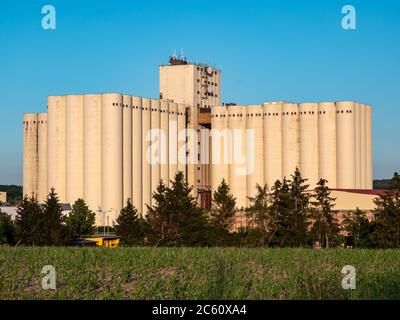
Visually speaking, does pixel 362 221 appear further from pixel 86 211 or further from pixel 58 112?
pixel 58 112

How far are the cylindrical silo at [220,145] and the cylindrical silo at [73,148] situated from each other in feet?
74.8

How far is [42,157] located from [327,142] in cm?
4332

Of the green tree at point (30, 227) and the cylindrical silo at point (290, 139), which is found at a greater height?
the cylindrical silo at point (290, 139)

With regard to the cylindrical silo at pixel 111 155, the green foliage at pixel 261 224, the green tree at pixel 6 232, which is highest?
the cylindrical silo at pixel 111 155

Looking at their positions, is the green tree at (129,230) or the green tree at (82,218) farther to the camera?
the green tree at (82,218)

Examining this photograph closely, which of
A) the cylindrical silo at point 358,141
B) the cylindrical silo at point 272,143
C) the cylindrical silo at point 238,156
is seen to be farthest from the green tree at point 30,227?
the cylindrical silo at point 358,141

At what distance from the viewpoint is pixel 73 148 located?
125750 mm

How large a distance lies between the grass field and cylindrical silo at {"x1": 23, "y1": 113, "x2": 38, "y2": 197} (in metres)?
107

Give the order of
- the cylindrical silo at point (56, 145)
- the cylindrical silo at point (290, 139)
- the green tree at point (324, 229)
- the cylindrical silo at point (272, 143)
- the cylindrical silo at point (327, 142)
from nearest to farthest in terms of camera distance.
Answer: the green tree at point (324, 229)
the cylindrical silo at point (56, 145)
the cylindrical silo at point (327, 142)
the cylindrical silo at point (290, 139)
the cylindrical silo at point (272, 143)

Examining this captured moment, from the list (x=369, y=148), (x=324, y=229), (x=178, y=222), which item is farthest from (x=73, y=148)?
(x=324, y=229)

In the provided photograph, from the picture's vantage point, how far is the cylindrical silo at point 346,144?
129 metres

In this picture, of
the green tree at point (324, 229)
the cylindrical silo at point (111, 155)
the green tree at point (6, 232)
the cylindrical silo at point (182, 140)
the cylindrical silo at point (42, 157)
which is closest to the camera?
the green tree at point (324, 229)

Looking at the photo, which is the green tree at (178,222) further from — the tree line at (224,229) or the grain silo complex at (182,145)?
the grain silo complex at (182,145)

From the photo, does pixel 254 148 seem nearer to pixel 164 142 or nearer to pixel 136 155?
pixel 164 142
